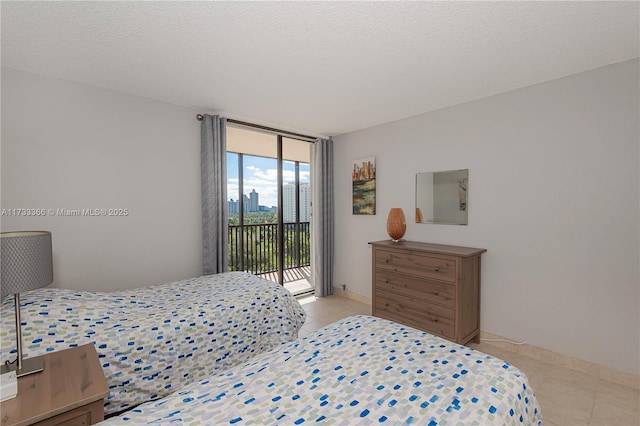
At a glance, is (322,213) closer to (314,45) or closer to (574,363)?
(314,45)

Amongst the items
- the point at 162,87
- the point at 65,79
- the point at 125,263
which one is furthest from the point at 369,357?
the point at 65,79

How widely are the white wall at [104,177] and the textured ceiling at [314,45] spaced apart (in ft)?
0.75

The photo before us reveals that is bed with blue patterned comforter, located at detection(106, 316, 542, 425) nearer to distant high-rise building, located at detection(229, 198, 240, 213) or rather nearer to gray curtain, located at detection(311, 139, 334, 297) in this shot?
gray curtain, located at detection(311, 139, 334, 297)

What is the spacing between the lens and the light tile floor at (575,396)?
1885 millimetres

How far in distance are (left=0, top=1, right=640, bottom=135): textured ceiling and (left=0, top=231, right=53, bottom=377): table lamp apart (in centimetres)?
131

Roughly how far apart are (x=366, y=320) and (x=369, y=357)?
0.46 meters

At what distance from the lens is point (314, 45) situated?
1935mm

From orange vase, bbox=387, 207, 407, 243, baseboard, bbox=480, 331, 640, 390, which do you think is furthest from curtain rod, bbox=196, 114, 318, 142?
baseboard, bbox=480, 331, 640, 390

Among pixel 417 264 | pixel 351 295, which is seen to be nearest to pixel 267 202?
pixel 351 295

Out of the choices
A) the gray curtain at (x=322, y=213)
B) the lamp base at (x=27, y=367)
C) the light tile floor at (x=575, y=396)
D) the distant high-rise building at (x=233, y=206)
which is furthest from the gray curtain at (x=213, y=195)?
the light tile floor at (x=575, y=396)

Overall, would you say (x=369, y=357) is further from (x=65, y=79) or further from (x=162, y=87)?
(x=65, y=79)

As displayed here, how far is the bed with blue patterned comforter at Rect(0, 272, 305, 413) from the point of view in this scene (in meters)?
1.62

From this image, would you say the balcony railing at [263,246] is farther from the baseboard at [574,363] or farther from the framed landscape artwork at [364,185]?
the baseboard at [574,363]

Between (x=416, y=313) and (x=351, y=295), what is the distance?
4.85 ft
